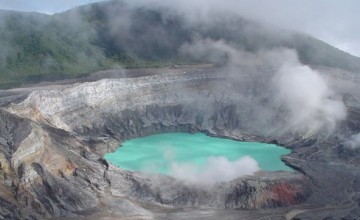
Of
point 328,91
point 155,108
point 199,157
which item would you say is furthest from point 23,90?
point 328,91

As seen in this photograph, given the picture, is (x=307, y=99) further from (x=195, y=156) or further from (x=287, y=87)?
(x=195, y=156)

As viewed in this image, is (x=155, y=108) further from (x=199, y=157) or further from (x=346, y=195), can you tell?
(x=346, y=195)

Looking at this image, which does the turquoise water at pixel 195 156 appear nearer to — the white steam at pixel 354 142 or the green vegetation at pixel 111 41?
the white steam at pixel 354 142

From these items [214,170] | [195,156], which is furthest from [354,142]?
[195,156]

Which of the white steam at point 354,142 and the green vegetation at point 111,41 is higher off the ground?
the green vegetation at point 111,41

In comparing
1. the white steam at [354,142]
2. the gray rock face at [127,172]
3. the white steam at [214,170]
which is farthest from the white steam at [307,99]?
the white steam at [214,170]

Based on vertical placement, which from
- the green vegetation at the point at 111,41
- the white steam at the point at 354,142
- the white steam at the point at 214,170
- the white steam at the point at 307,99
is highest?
the green vegetation at the point at 111,41

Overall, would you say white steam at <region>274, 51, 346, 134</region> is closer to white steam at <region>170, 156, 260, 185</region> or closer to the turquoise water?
the turquoise water
